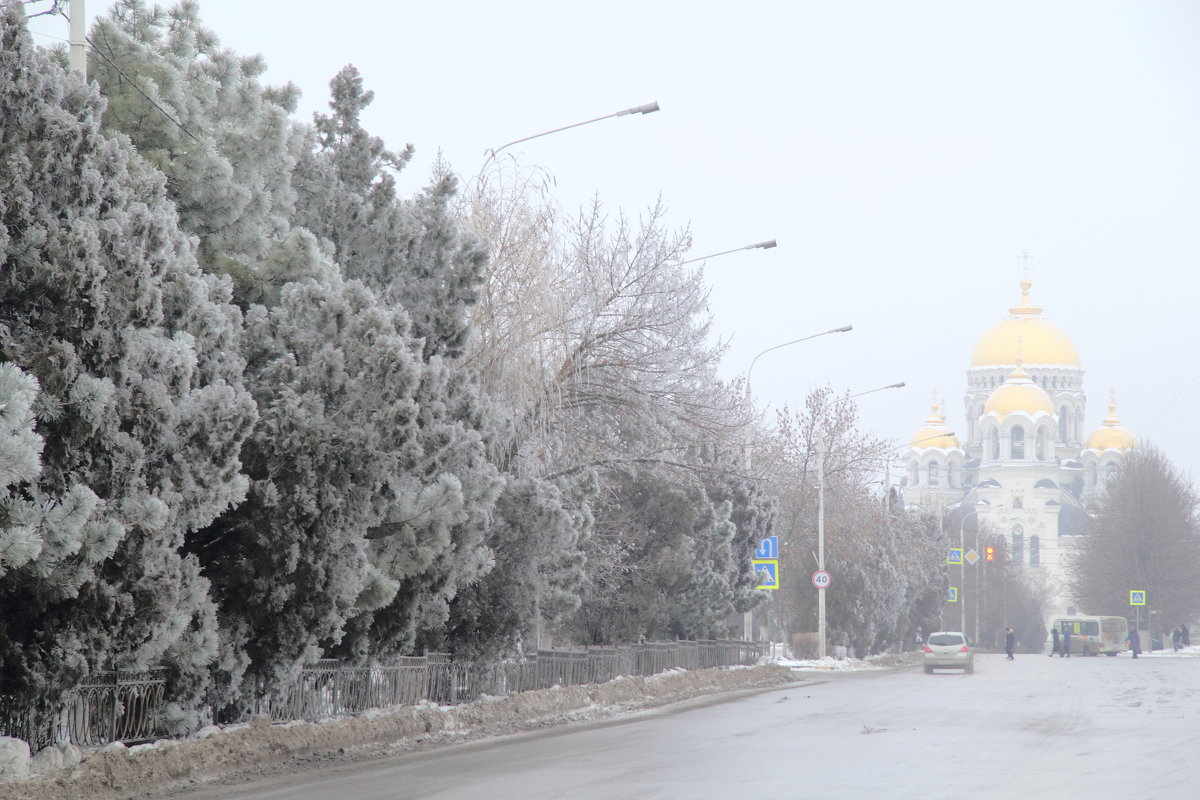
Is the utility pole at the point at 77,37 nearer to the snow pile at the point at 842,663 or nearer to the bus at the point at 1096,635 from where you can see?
the snow pile at the point at 842,663

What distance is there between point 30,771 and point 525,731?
9.37m

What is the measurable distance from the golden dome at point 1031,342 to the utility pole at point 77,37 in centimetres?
15072

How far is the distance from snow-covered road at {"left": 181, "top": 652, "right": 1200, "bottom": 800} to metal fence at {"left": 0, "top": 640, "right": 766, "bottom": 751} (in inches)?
45.7

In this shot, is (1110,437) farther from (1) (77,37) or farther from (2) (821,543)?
(1) (77,37)

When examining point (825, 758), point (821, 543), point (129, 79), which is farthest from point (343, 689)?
point (821, 543)

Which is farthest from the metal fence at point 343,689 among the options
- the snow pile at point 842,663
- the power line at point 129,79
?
the snow pile at point 842,663

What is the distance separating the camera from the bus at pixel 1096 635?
3041 inches

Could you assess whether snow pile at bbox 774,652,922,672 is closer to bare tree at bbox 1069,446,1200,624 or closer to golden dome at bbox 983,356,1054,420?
bare tree at bbox 1069,446,1200,624

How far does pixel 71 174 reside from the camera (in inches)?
475

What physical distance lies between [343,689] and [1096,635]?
68.4 metres

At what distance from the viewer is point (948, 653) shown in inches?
1812

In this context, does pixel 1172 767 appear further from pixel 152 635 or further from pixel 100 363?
pixel 100 363

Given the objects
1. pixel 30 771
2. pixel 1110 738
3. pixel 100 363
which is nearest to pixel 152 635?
pixel 30 771

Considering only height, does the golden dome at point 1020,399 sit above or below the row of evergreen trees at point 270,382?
above
